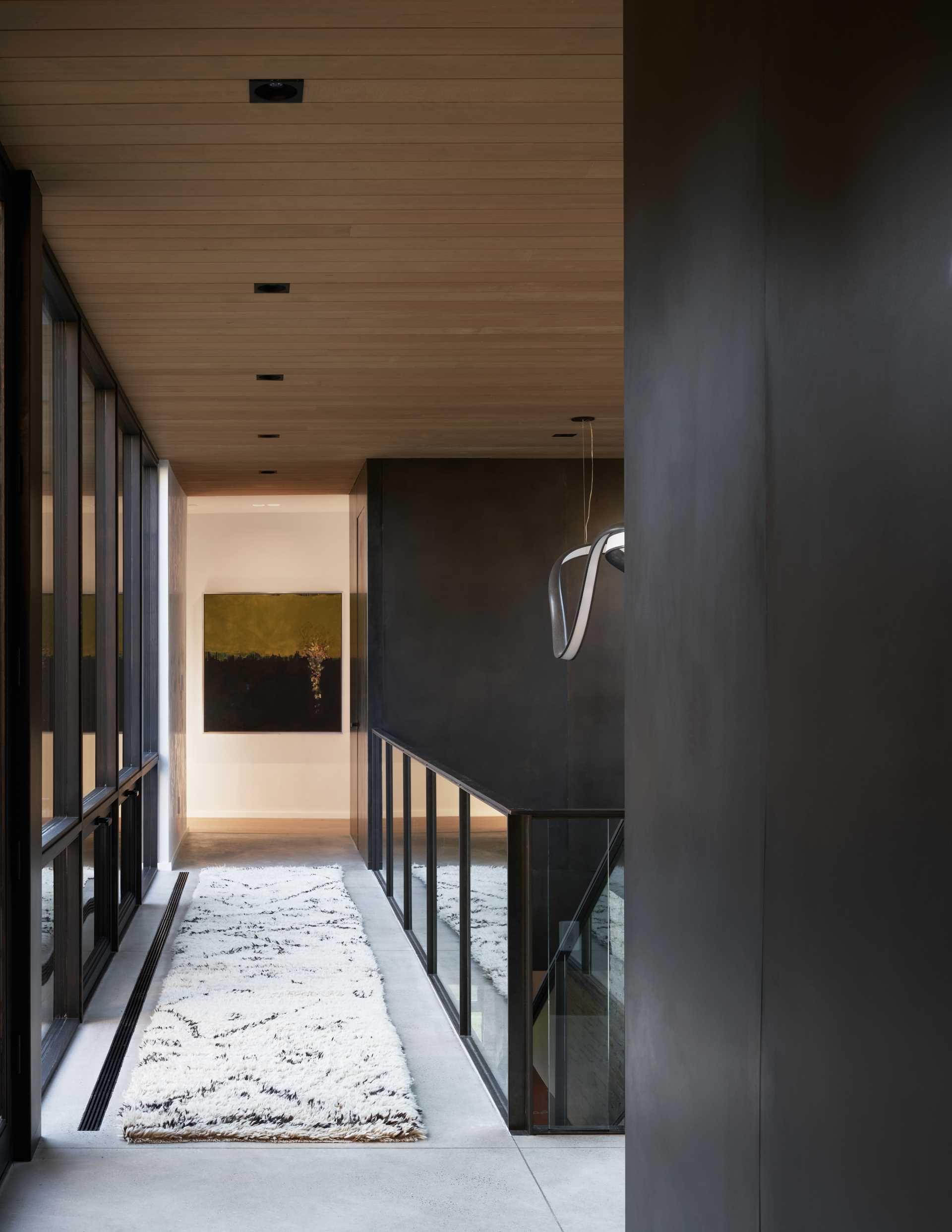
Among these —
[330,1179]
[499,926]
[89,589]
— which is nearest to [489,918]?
[499,926]

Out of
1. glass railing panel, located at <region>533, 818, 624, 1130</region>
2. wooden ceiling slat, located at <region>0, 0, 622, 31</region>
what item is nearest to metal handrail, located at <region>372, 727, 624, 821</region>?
glass railing panel, located at <region>533, 818, 624, 1130</region>

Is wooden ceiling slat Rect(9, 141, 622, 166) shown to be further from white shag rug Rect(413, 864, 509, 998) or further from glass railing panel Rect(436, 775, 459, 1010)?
glass railing panel Rect(436, 775, 459, 1010)

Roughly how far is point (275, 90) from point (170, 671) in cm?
585

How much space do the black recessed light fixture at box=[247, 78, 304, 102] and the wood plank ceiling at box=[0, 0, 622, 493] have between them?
27 mm

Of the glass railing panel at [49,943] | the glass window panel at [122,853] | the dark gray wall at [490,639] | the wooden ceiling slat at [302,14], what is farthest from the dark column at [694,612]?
the dark gray wall at [490,639]

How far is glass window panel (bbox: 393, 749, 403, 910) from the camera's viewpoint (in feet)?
21.7

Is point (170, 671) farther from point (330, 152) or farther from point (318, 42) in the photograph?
point (318, 42)

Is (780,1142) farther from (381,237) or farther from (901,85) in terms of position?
(381,237)

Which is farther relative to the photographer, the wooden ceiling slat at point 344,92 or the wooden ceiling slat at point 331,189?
the wooden ceiling slat at point 331,189

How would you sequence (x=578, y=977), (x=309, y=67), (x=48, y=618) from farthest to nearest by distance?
1. (x=48, y=618)
2. (x=578, y=977)
3. (x=309, y=67)

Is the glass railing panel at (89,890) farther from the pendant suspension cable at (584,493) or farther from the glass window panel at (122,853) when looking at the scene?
the pendant suspension cable at (584,493)

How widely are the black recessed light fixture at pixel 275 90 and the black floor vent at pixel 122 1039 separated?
273 centimetres

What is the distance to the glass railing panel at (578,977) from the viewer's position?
11.5 ft

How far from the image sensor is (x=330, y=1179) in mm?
3051
